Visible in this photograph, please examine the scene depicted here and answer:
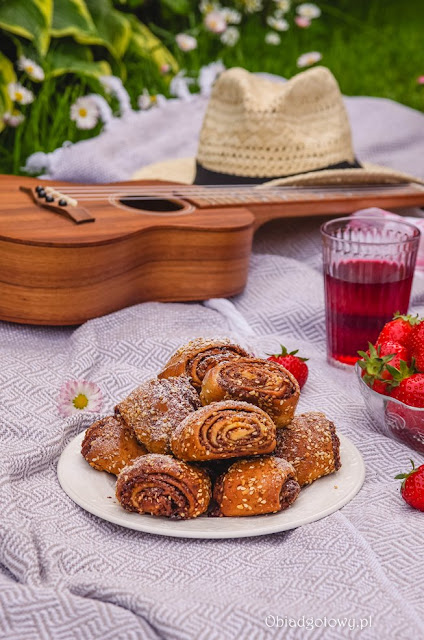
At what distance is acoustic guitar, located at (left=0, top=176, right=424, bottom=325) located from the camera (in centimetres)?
189

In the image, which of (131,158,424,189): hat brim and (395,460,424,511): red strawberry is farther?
(131,158,424,189): hat brim

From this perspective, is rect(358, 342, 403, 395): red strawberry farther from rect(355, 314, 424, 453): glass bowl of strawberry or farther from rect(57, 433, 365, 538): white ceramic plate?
rect(57, 433, 365, 538): white ceramic plate

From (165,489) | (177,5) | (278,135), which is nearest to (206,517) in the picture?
(165,489)

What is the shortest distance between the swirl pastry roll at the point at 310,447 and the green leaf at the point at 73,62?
7.77ft

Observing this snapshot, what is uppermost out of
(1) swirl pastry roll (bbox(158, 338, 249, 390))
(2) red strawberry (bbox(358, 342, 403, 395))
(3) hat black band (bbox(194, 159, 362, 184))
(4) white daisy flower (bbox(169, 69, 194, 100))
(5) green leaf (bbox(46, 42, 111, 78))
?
(5) green leaf (bbox(46, 42, 111, 78))

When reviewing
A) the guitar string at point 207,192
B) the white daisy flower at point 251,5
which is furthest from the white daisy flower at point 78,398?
the white daisy flower at point 251,5

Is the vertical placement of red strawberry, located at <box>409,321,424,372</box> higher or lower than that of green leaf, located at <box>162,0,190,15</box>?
lower

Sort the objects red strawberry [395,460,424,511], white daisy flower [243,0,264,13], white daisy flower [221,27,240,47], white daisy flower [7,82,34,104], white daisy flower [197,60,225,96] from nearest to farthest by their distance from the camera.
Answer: red strawberry [395,460,424,511]
white daisy flower [7,82,34,104]
white daisy flower [197,60,225,96]
white daisy flower [221,27,240,47]
white daisy flower [243,0,264,13]

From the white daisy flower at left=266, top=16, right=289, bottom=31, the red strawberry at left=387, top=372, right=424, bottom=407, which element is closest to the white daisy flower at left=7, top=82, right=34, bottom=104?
the white daisy flower at left=266, top=16, right=289, bottom=31

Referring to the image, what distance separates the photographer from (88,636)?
106cm

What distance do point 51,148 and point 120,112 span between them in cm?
42

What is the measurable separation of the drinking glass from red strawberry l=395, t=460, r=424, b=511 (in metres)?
0.54

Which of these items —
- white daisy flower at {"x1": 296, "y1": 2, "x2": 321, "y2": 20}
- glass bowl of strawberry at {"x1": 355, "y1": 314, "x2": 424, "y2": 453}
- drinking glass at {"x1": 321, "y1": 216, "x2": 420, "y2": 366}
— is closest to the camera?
glass bowl of strawberry at {"x1": 355, "y1": 314, "x2": 424, "y2": 453}

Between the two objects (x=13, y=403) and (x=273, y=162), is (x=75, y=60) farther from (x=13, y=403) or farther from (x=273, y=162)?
(x=13, y=403)
